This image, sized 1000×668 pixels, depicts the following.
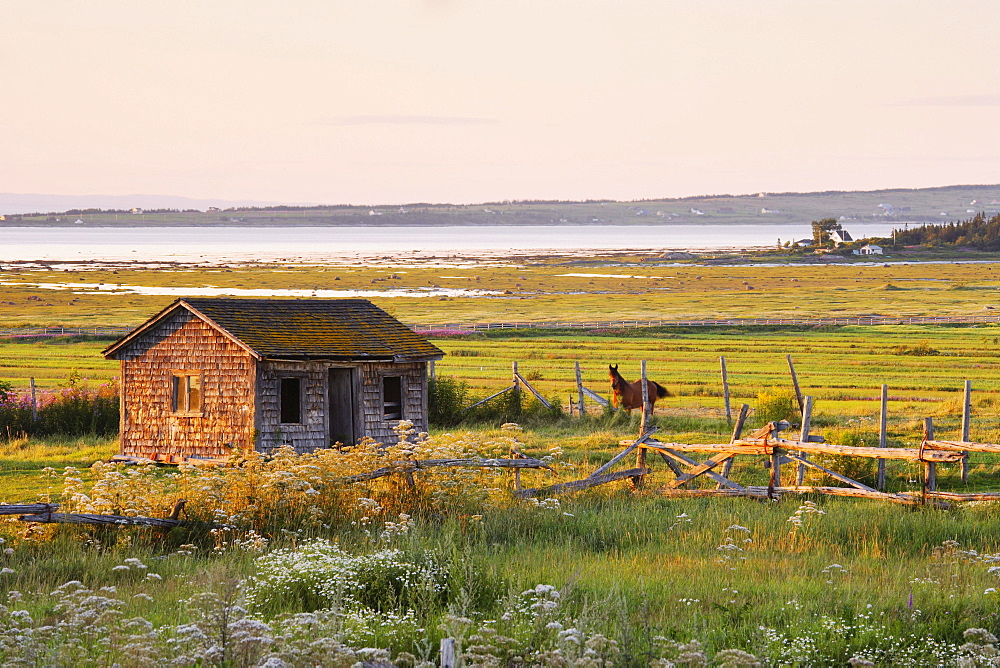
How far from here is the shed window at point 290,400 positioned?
27531 millimetres

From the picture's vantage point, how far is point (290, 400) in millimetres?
28125

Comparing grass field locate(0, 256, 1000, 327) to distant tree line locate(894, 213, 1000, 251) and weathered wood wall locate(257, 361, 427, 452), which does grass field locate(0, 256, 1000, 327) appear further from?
weathered wood wall locate(257, 361, 427, 452)

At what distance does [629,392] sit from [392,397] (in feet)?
22.5

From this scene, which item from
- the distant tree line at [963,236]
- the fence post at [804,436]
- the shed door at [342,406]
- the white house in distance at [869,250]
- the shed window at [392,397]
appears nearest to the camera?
the fence post at [804,436]

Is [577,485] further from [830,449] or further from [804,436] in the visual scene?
[804,436]

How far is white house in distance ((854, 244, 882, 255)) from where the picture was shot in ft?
573

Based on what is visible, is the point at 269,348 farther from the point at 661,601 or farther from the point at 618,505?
the point at 661,601

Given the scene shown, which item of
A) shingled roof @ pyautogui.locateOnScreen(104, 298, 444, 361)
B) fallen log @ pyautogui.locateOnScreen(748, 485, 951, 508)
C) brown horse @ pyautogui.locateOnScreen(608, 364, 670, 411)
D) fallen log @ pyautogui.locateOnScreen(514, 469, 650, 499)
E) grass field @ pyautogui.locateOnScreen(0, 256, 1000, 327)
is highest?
shingled roof @ pyautogui.locateOnScreen(104, 298, 444, 361)

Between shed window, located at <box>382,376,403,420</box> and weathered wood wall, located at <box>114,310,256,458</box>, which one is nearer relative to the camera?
weathered wood wall, located at <box>114,310,256,458</box>

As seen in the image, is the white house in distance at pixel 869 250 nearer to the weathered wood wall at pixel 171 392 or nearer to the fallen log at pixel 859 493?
the weathered wood wall at pixel 171 392

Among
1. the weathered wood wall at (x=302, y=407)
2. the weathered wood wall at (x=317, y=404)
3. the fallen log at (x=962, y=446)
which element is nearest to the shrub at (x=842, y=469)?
the fallen log at (x=962, y=446)

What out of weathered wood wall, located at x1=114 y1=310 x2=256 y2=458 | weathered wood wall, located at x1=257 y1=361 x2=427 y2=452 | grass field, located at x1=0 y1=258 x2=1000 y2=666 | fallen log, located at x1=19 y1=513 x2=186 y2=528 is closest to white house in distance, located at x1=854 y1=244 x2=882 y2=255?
grass field, located at x1=0 y1=258 x2=1000 y2=666

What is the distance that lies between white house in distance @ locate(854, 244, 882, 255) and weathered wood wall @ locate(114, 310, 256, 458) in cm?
16023

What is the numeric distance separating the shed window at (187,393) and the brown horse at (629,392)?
1085cm
